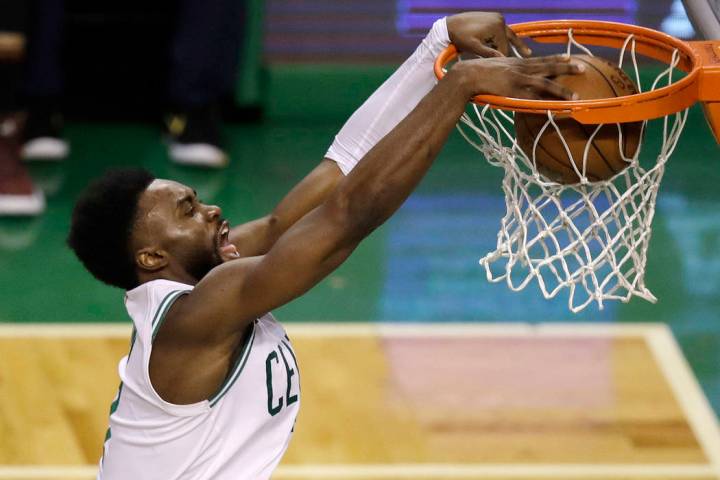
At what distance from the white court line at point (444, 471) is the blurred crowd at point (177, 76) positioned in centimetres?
257

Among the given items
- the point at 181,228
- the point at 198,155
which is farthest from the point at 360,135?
the point at 198,155

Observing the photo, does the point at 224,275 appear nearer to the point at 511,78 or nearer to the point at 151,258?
the point at 151,258

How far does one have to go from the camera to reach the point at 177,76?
22.6 ft

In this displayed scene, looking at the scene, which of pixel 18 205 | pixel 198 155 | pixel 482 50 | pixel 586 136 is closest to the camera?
pixel 586 136

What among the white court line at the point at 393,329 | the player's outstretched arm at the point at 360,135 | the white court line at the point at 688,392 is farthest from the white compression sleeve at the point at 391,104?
the white court line at the point at 393,329

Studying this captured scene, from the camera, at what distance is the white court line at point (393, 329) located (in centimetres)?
532

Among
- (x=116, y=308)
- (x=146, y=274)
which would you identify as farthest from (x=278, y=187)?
(x=146, y=274)

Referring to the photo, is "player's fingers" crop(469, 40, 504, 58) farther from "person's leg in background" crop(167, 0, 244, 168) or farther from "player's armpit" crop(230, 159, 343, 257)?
"person's leg in background" crop(167, 0, 244, 168)

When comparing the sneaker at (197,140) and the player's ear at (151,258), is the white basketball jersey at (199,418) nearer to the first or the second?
the player's ear at (151,258)

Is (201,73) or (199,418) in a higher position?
(199,418)

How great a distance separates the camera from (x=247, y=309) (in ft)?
8.63

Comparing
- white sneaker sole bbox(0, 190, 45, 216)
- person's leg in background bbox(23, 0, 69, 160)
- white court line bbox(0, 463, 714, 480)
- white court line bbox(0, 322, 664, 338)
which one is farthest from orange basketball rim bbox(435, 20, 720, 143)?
person's leg in background bbox(23, 0, 69, 160)

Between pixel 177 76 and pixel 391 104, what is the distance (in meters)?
3.84

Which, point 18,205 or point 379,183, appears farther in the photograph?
point 18,205
